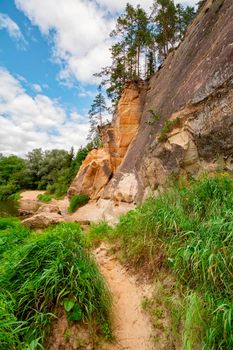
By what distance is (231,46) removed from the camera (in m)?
6.28

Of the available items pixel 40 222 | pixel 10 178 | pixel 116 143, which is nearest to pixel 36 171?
pixel 10 178

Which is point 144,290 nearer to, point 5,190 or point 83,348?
point 83,348

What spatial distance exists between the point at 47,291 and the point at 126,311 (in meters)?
1.17

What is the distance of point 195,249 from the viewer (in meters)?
2.83

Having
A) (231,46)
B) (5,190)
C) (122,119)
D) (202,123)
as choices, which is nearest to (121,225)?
(202,123)

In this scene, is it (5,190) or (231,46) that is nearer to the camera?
(231,46)

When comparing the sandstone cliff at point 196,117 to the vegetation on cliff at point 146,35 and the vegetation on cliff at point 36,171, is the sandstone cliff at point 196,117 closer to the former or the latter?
the vegetation on cliff at point 146,35

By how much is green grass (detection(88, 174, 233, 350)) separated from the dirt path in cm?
29

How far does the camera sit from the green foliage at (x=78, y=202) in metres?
14.6

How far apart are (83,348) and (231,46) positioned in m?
7.08

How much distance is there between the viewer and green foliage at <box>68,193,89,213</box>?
14.6m

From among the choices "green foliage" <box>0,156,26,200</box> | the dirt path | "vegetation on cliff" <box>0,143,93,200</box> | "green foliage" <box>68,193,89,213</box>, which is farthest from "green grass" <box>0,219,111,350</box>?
"green foliage" <box>0,156,26,200</box>

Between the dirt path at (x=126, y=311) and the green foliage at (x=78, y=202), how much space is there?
10392mm

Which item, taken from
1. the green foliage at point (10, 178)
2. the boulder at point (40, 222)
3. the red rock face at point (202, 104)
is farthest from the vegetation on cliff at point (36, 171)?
the boulder at point (40, 222)
